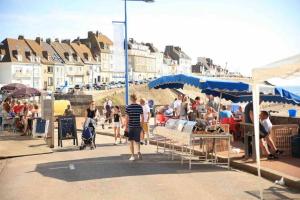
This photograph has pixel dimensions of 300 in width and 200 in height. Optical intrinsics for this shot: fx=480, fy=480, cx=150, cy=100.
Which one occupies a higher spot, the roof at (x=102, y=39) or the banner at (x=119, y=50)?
the roof at (x=102, y=39)

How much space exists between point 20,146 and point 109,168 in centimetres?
704

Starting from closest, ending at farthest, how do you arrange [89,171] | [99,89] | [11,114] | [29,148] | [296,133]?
[89,171] < [296,133] < [29,148] < [11,114] < [99,89]

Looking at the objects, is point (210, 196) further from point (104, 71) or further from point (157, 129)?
point (104, 71)

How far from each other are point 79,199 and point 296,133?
7669 mm

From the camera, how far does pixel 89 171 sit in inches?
474

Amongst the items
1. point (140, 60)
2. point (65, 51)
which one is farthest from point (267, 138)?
point (140, 60)

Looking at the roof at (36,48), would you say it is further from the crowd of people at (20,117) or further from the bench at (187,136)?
the bench at (187,136)

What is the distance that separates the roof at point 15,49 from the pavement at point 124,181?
8477 cm

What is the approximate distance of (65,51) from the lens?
110438 millimetres

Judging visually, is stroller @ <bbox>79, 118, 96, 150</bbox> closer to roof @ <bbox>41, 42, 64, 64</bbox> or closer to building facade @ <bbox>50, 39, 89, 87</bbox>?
roof @ <bbox>41, 42, 64, 64</bbox>

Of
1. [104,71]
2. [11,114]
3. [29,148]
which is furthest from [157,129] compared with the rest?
[104,71]

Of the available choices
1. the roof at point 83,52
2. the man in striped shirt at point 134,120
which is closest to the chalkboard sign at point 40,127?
the man in striped shirt at point 134,120

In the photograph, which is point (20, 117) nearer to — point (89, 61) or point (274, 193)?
point (274, 193)

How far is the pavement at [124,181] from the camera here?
9.02 meters
